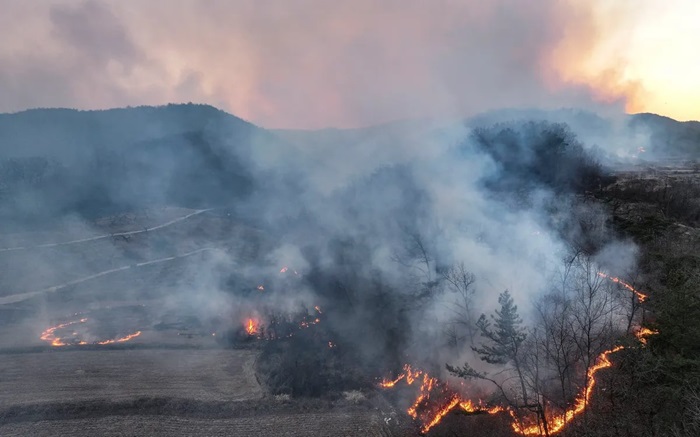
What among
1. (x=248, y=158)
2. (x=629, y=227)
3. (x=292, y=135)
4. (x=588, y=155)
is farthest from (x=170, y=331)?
(x=292, y=135)

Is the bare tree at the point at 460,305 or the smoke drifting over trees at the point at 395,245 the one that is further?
the bare tree at the point at 460,305

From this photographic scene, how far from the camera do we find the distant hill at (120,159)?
76.9 metres

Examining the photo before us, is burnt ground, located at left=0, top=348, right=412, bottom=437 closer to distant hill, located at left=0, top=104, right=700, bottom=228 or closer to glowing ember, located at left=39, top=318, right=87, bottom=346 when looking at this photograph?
glowing ember, located at left=39, top=318, right=87, bottom=346

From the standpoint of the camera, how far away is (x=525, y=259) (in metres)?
35.7

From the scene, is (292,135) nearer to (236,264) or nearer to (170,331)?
(236,264)

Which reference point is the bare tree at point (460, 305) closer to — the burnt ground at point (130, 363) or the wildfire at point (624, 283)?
the burnt ground at point (130, 363)

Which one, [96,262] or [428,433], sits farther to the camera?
[96,262]

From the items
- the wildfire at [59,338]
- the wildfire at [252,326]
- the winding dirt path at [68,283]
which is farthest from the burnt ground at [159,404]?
the winding dirt path at [68,283]

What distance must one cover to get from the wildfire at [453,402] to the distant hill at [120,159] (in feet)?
229

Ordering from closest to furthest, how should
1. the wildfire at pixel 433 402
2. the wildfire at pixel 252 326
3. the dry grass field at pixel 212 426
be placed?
the dry grass field at pixel 212 426, the wildfire at pixel 433 402, the wildfire at pixel 252 326

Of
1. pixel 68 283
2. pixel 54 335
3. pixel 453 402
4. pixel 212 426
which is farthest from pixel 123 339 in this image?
pixel 453 402

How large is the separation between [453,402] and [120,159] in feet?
310

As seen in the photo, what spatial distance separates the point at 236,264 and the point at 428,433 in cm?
4212

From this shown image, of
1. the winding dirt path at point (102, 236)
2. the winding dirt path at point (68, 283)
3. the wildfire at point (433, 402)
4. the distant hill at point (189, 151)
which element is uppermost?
the distant hill at point (189, 151)
